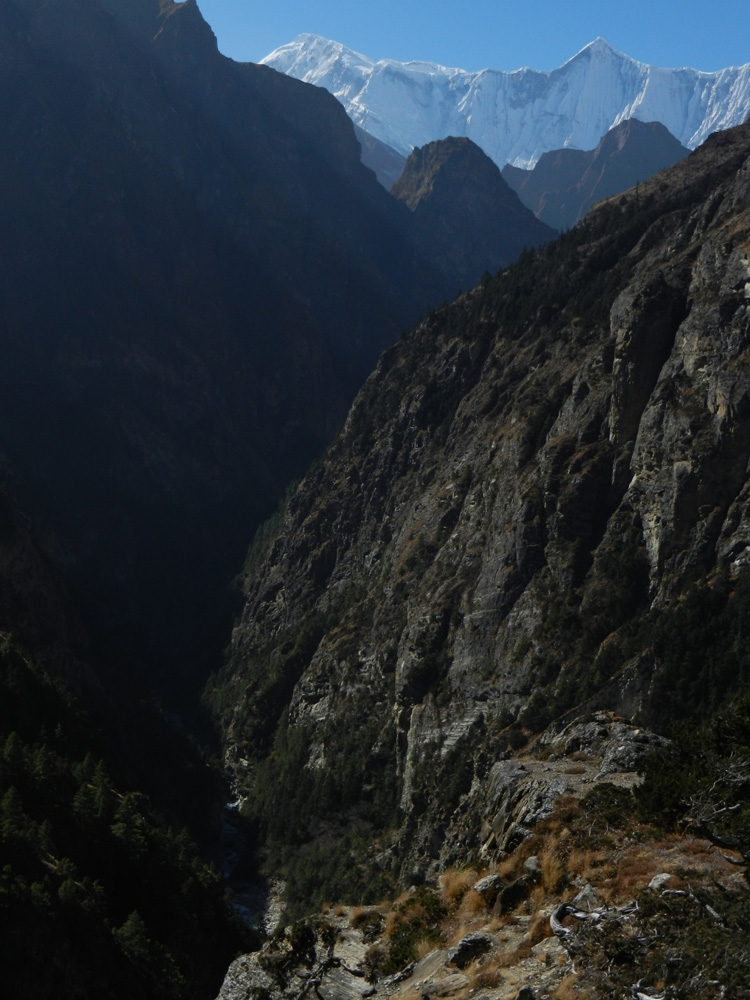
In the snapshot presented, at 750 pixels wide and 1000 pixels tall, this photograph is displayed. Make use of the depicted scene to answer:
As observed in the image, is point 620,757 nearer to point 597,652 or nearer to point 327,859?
point 597,652

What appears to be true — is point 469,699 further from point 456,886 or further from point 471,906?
point 471,906

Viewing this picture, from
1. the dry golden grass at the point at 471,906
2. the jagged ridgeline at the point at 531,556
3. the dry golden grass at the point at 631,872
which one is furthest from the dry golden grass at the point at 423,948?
the jagged ridgeline at the point at 531,556

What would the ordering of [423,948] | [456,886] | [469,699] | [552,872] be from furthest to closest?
[469,699], [456,886], [423,948], [552,872]

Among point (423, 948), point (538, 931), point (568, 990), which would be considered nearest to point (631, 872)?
point (538, 931)

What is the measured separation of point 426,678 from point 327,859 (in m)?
26.1

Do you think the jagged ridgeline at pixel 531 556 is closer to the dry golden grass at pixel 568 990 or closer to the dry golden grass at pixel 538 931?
the dry golden grass at pixel 538 931

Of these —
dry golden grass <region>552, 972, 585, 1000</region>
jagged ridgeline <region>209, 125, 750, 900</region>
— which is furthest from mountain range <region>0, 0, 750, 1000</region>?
jagged ridgeline <region>209, 125, 750, 900</region>

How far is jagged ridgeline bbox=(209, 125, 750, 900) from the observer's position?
3701 inches

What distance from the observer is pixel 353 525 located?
18000 cm

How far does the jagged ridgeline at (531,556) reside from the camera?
94000 millimetres

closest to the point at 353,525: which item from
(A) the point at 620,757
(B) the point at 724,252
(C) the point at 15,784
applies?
(B) the point at 724,252

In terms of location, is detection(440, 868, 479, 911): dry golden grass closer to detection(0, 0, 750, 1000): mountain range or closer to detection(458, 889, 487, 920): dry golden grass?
detection(0, 0, 750, 1000): mountain range

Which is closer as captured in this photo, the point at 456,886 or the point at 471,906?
the point at 471,906

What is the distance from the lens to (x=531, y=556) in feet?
371
